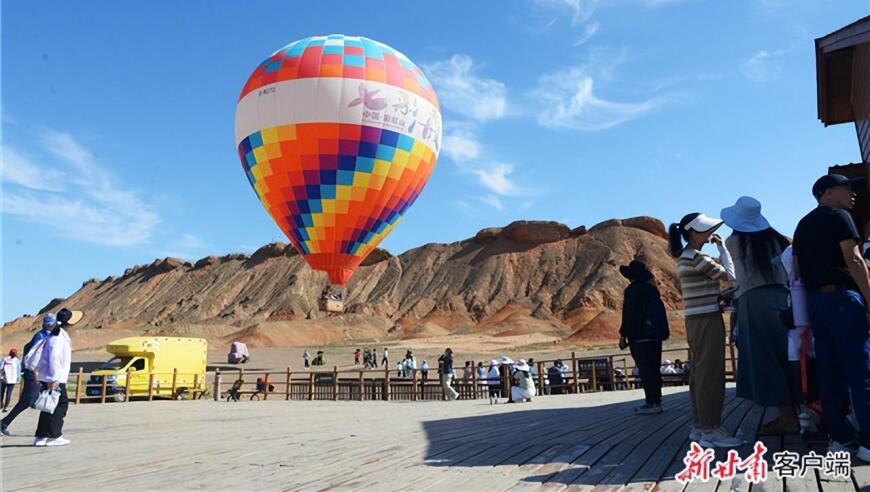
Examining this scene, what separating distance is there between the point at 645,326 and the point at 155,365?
20566mm

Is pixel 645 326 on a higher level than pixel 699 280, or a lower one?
lower

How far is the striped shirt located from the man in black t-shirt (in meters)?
0.60

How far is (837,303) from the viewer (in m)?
3.59

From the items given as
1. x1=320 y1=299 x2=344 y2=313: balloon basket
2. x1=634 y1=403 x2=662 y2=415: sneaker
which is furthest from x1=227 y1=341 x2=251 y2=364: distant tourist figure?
x1=634 y1=403 x2=662 y2=415: sneaker

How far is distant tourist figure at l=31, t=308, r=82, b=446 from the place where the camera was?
654 cm

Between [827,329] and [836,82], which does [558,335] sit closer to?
[836,82]

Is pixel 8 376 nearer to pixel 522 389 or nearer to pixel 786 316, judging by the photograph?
pixel 522 389

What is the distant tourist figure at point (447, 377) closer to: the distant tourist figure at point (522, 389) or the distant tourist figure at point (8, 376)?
the distant tourist figure at point (522, 389)

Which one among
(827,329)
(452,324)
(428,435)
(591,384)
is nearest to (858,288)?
(827,329)

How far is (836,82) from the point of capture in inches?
521

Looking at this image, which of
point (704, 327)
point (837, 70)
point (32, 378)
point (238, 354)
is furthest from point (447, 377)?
point (238, 354)

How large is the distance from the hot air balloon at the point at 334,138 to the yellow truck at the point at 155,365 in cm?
612

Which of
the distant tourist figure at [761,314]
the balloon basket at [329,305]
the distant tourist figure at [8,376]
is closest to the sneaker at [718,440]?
the distant tourist figure at [761,314]

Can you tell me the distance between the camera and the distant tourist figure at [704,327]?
13.8 ft
